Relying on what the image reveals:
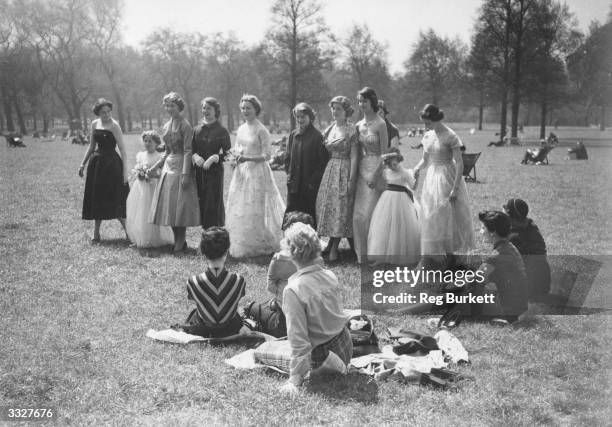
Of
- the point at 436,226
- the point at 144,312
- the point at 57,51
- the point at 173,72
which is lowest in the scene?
the point at 144,312

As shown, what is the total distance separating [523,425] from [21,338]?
163 inches

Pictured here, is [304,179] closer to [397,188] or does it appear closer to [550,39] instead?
[397,188]

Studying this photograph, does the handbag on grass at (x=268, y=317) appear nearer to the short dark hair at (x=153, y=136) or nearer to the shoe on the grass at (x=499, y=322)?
the shoe on the grass at (x=499, y=322)

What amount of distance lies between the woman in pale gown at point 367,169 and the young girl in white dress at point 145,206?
3.10 meters

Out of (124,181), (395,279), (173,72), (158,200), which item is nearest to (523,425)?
(395,279)

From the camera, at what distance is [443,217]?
22.7ft

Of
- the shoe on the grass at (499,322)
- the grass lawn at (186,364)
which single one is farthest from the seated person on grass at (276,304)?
the shoe on the grass at (499,322)

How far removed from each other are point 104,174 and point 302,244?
19.9 ft

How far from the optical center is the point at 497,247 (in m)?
5.43

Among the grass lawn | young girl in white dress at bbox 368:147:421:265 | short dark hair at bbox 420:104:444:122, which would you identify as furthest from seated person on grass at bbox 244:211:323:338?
short dark hair at bbox 420:104:444:122

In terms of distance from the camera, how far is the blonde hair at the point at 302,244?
4004 millimetres

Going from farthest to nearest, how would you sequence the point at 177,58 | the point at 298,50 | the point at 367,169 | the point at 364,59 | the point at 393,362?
the point at 177,58, the point at 298,50, the point at 364,59, the point at 367,169, the point at 393,362

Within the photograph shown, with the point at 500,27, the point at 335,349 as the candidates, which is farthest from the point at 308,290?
the point at 500,27

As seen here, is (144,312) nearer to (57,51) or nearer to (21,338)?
(21,338)
